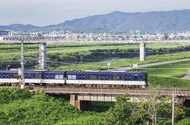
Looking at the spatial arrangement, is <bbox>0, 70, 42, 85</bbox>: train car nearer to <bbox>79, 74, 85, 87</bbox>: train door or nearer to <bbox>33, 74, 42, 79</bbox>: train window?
<bbox>33, 74, 42, 79</bbox>: train window

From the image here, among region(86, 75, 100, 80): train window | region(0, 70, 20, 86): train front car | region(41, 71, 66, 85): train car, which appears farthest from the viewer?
region(0, 70, 20, 86): train front car

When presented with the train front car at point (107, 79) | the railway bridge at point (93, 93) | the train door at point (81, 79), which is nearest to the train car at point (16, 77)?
the railway bridge at point (93, 93)

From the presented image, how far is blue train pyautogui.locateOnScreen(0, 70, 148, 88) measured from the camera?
50.1 m

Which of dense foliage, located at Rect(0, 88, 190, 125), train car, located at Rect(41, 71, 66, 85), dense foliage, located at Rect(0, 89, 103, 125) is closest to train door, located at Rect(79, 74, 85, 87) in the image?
train car, located at Rect(41, 71, 66, 85)

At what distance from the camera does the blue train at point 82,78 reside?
50.1 m

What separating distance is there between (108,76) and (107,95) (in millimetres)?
3701

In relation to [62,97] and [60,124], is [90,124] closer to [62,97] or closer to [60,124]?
[60,124]

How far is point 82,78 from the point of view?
5166 cm

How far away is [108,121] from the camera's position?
122ft

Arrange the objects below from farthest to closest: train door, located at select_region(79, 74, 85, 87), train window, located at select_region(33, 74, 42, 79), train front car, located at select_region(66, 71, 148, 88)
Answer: train window, located at select_region(33, 74, 42, 79)
train door, located at select_region(79, 74, 85, 87)
train front car, located at select_region(66, 71, 148, 88)

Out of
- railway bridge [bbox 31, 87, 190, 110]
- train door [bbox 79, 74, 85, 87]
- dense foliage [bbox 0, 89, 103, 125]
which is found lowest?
dense foliage [bbox 0, 89, 103, 125]

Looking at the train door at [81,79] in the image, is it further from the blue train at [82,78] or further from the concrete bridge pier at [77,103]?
the concrete bridge pier at [77,103]

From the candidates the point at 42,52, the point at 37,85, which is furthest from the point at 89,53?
the point at 37,85

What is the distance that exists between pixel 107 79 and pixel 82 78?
310 cm
